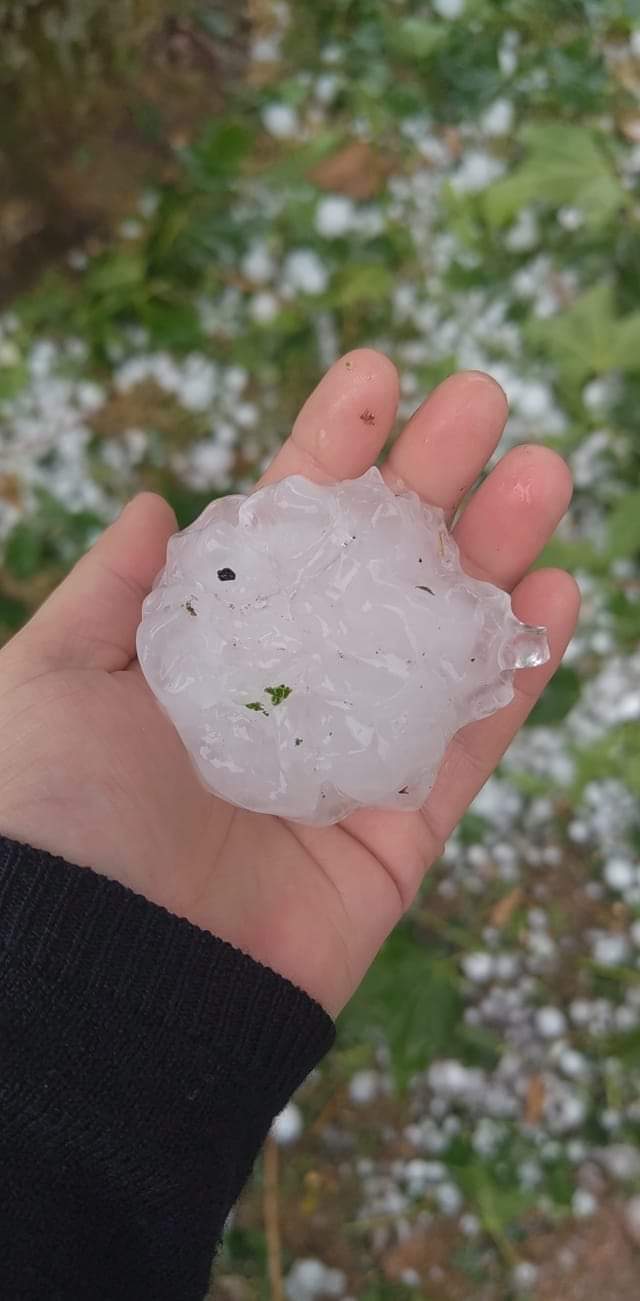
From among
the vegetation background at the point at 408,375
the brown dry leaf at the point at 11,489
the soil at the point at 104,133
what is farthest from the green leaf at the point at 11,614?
the soil at the point at 104,133

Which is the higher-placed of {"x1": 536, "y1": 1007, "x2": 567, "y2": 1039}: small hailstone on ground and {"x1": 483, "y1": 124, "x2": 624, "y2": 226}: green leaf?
{"x1": 483, "y1": 124, "x2": 624, "y2": 226}: green leaf

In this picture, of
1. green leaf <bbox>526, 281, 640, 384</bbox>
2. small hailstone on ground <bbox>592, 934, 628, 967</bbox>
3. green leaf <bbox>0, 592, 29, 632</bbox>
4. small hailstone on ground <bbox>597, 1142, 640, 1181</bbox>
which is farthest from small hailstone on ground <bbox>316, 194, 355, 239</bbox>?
small hailstone on ground <bbox>597, 1142, 640, 1181</bbox>

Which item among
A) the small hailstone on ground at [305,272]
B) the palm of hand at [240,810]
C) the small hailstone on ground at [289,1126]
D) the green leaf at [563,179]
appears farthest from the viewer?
the small hailstone on ground at [305,272]

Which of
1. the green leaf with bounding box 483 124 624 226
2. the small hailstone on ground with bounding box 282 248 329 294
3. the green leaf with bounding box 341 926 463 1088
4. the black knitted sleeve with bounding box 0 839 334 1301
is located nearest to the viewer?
the black knitted sleeve with bounding box 0 839 334 1301

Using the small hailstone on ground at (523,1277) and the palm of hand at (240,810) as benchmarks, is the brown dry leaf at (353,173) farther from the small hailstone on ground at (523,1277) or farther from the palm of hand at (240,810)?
the small hailstone on ground at (523,1277)

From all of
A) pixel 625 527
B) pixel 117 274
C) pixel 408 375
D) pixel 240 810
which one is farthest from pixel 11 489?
pixel 625 527

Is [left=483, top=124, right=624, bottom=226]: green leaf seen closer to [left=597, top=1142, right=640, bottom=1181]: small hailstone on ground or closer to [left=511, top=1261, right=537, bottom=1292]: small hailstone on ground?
[left=597, top=1142, right=640, bottom=1181]: small hailstone on ground
